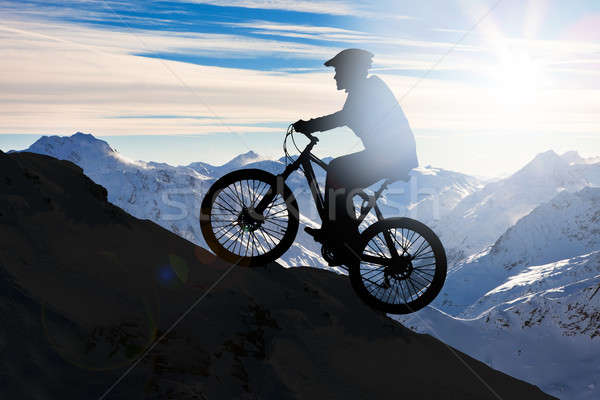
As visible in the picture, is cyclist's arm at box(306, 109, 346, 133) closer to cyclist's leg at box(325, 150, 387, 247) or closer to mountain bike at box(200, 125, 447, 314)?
mountain bike at box(200, 125, 447, 314)

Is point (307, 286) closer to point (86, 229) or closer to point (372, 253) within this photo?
point (372, 253)

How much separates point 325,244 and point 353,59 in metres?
3.25

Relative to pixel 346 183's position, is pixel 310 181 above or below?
above

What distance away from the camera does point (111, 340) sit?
236 inches

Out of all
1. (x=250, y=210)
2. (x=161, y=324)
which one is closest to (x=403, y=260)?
(x=250, y=210)

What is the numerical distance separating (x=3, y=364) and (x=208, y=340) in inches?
99.6

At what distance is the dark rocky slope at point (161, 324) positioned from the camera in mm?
5574

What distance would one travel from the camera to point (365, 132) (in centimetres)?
845

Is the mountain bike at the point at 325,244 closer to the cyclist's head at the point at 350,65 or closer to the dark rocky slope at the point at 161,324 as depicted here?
the dark rocky slope at the point at 161,324

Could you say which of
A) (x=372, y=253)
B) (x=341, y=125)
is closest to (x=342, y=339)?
(x=372, y=253)

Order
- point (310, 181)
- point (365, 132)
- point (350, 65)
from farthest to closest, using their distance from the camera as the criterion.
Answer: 1. point (310, 181)
2. point (365, 132)
3. point (350, 65)

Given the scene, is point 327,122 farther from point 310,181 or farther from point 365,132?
point 310,181

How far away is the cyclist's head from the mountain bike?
4.04 feet

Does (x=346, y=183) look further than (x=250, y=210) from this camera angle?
No
